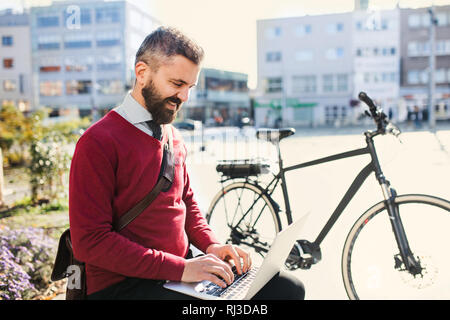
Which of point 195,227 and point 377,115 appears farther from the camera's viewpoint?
point 377,115

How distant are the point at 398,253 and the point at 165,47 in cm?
173

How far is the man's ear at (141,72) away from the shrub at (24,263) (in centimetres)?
166

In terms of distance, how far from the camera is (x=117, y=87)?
54.0 m

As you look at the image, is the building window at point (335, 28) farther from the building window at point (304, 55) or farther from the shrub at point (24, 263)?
the shrub at point (24, 263)

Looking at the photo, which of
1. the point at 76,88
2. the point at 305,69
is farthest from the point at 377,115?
the point at 76,88

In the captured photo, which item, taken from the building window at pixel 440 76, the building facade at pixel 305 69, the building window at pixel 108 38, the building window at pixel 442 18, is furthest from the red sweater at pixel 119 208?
the building window at pixel 108 38

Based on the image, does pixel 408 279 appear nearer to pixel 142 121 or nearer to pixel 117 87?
pixel 142 121

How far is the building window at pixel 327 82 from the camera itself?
4722 centimetres

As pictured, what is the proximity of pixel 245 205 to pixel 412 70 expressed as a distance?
158ft

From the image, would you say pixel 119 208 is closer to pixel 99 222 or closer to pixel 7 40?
pixel 99 222

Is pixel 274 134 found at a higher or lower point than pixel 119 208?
higher

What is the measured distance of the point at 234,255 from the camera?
1.77m
